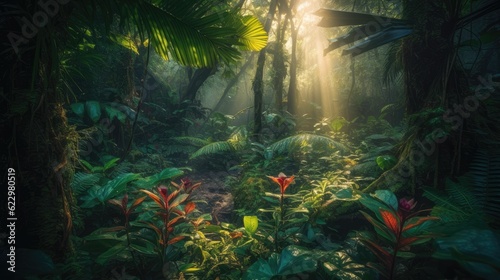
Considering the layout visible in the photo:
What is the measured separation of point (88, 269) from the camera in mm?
1661

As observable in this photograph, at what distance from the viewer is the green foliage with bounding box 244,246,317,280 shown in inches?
58.4

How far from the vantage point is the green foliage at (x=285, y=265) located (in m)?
1.48

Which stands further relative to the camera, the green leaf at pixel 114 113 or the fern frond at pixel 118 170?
the green leaf at pixel 114 113

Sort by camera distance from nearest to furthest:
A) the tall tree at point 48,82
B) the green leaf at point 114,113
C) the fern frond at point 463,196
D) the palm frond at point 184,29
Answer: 1. the tall tree at point 48,82
2. the palm frond at point 184,29
3. the fern frond at point 463,196
4. the green leaf at point 114,113

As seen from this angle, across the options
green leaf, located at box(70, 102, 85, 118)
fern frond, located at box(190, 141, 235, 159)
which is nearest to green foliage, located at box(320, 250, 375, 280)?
fern frond, located at box(190, 141, 235, 159)

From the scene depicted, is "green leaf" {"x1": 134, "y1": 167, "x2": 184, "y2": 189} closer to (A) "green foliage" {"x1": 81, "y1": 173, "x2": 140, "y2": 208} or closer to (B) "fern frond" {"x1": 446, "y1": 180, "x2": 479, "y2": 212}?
(A) "green foliage" {"x1": 81, "y1": 173, "x2": 140, "y2": 208}

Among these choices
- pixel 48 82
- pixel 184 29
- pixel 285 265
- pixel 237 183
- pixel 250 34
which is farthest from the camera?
pixel 237 183

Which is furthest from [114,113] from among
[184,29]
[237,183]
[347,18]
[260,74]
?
[347,18]

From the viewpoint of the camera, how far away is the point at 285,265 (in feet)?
5.08

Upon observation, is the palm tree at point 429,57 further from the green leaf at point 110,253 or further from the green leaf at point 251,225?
the green leaf at point 110,253

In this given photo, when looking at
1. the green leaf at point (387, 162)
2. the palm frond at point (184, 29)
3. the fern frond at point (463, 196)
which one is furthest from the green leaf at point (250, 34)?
the fern frond at point (463, 196)

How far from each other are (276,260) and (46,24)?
1984 mm

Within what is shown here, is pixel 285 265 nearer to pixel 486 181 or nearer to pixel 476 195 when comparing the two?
pixel 476 195

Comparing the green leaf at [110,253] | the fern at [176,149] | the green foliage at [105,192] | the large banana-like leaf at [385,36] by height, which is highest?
the large banana-like leaf at [385,36]
